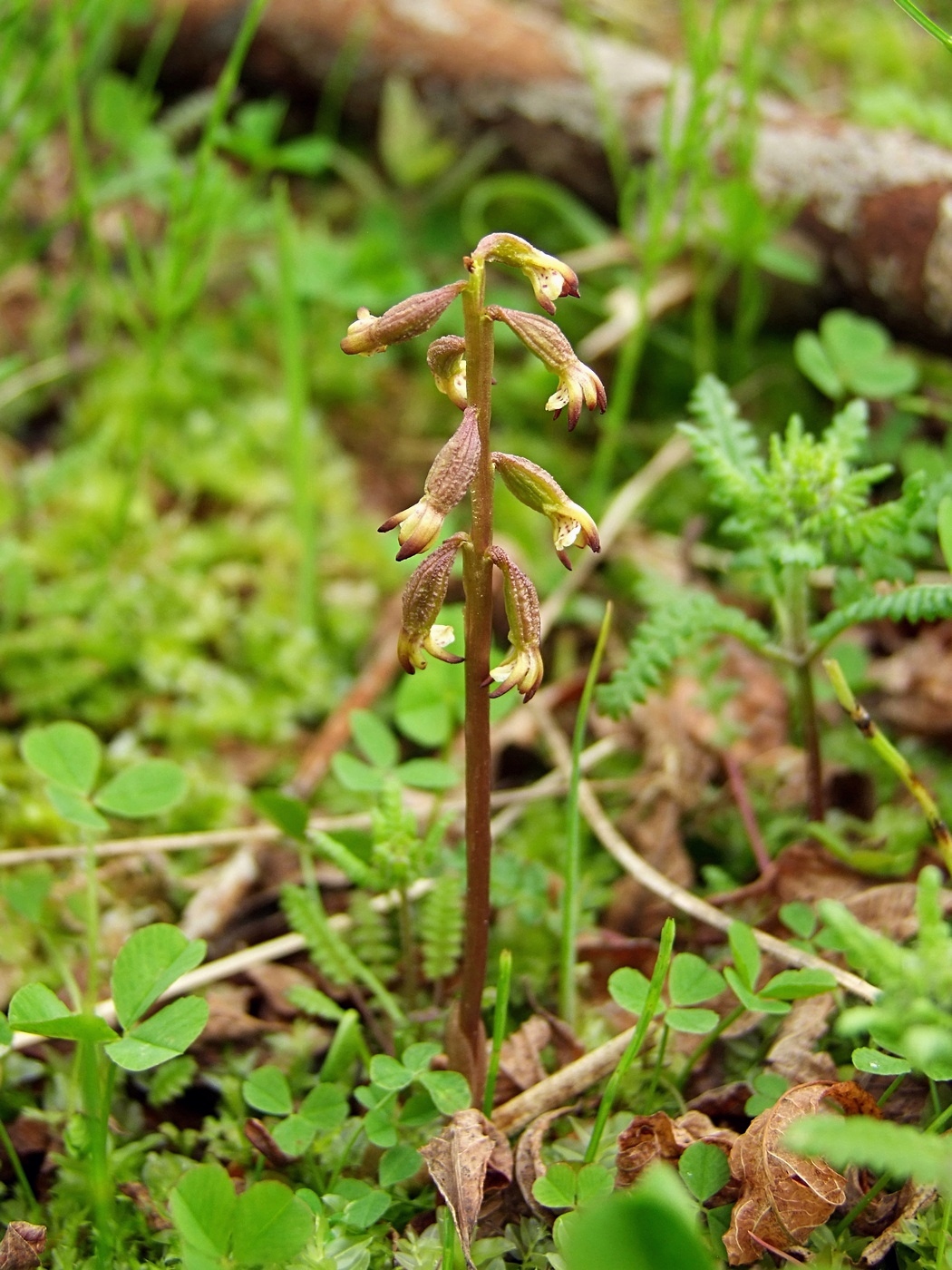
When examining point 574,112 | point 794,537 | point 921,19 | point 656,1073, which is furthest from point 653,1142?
point 574,112

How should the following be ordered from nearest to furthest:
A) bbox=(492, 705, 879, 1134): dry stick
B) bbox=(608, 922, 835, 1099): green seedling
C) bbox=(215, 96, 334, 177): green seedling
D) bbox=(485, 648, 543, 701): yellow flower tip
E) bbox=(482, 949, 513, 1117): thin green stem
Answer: bbox=(485, 648, 543, 701): yellow flower tip, bbox=(482, 949, 513, 1117): thin green stem, bbox=(608, 922, 835, 1099): green seedling, bbox=(492, 705, 879, 1134): dry stick, bbox=(215, 96, 334, 177): green seedling

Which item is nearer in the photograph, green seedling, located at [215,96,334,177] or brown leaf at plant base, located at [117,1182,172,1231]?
brown leaf at plant base, located at [117,1182,172,1231]

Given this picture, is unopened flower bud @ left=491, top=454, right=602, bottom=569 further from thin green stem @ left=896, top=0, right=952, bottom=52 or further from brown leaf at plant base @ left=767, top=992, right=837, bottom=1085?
Answer: thin green stem @ left=896, top=0, right=952, bottom=52

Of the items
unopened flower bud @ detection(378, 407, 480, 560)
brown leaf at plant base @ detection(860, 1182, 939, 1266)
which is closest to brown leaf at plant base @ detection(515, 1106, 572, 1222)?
brown leaf at plant base @ detection(860, 1182, 939, 1266)

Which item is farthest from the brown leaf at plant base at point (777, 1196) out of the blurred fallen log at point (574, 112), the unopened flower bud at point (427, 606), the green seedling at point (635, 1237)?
the blurred fallen log at point (574, 112)

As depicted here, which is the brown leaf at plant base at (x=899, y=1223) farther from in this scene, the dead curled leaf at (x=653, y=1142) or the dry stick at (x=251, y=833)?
the dry stick at (x=251, y=833)

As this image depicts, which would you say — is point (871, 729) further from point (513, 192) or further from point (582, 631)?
point (513, 192)

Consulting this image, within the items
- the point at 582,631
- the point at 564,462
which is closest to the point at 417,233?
the point at 564,462
